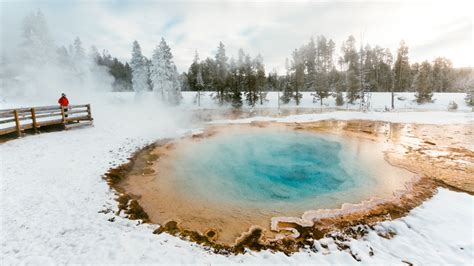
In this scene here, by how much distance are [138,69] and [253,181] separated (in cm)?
4645

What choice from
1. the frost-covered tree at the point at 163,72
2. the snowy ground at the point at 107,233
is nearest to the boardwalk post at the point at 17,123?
the snowy ground at the point at 107,233

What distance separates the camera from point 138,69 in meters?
49.0

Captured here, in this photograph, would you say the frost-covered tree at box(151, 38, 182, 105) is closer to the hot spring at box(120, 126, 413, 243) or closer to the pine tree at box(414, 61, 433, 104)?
the hot spring at box(120, 126, 413, 243)

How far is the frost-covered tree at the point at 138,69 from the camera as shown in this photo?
48.4 m

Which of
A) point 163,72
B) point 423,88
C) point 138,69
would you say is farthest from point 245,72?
point 423,88

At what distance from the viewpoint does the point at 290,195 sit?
9.48 meters

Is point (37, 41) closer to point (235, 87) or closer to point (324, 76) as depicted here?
point (235, 87)

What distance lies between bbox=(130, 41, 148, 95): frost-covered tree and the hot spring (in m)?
37.2

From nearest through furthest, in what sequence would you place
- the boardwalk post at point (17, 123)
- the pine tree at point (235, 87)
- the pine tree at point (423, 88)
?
the boardwalk post at point (17, 123)
the pine tree at point (423, 88)
the pine tree at point (235, 87)

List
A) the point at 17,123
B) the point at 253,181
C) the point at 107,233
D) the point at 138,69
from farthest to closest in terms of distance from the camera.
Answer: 1. the point at 138,69
2. the point at 17,123
3. the point at 253,181
4. the point at 107,233

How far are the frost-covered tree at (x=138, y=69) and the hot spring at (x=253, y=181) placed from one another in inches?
1466

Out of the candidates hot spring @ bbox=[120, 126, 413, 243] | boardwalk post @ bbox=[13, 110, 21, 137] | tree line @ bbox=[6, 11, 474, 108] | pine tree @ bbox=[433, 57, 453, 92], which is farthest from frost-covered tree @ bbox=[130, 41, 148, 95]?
pine tree @ bbox=[433, 57, 453, 92]

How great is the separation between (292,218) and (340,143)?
12.0 m

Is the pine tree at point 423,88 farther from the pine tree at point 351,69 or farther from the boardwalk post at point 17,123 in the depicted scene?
the boardwalk post at point 17,123
